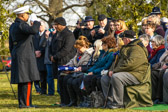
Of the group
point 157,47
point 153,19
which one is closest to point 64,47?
point 153,19

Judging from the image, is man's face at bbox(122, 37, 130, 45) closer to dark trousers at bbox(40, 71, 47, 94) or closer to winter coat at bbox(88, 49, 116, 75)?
winter coat at bbox(88, 49, 116, 75)

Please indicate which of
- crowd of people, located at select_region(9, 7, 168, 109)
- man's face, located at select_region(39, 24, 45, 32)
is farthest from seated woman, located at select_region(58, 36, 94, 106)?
man's face, located at select_region(39, 24, 45, 32)

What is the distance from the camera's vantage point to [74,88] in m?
9.27

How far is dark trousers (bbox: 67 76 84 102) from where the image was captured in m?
9.16

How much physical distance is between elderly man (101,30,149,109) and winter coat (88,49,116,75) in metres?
0.30

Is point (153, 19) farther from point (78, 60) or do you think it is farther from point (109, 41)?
point (78, 60)

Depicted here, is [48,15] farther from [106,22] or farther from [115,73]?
[115,73]

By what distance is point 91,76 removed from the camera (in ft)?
28.9

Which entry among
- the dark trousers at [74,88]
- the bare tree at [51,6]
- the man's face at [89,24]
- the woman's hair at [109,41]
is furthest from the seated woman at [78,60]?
the bare tree at [51,6]

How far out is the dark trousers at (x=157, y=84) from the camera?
902 cm

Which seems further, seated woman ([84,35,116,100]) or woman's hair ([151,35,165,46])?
woman's hair ([151,35,165,46])

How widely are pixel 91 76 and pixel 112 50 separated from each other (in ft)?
2.31

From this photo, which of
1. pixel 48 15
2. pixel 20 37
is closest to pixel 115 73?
pixel 20 37

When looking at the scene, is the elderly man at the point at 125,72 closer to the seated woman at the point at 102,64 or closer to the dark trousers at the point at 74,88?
the seated woman at the point at 102,64
